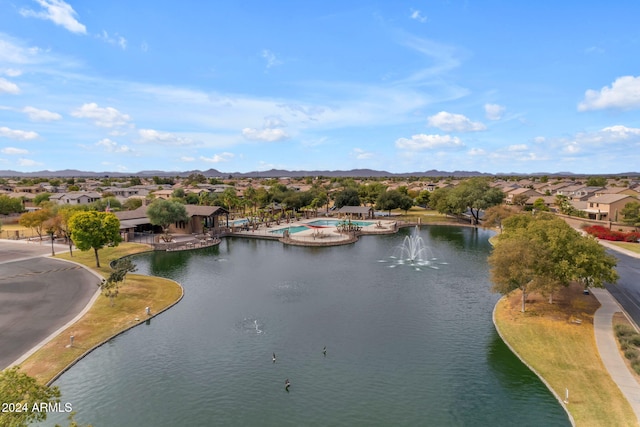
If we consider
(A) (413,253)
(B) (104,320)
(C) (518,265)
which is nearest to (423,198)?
(A) (413,253)

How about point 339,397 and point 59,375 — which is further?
point 59,375

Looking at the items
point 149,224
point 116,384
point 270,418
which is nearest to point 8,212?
point 149,224

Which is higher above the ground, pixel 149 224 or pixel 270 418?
pixel 149 224

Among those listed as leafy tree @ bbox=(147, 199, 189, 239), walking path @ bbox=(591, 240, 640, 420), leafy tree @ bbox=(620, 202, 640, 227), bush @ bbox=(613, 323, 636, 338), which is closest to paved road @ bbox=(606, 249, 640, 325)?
walking path @ bbox=(591, 240, 640, 420)

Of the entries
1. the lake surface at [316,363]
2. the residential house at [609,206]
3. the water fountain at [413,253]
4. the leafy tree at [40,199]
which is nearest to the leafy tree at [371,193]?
the water fountain at [413,253]

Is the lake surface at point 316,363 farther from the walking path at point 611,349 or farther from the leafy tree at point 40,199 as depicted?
the leafy tree at point 40,199

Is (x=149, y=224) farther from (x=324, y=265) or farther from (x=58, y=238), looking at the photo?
(x=324, y=265)
